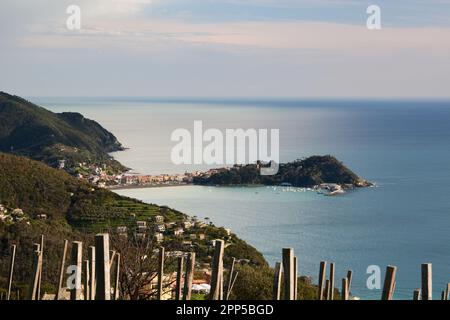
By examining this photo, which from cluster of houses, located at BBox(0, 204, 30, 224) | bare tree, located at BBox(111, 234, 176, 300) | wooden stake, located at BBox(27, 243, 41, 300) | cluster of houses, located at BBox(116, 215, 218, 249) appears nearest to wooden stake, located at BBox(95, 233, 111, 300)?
wooden stake, located at BBox(27, 243, 41, 300)

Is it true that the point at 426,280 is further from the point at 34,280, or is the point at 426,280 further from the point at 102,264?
the point at 34,280

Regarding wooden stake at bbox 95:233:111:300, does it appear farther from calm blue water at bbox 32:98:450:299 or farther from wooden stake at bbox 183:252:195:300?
calm blue water at bbox 32:98:450:299

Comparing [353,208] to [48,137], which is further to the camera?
[48,137]

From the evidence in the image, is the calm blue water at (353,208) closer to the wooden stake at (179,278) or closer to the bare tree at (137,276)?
the bare tree at (137,276)

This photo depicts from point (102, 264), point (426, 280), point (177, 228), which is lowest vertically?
point (177, 228)

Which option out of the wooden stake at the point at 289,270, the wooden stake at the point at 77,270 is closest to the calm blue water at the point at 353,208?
the wooden stake at the point at 289,270

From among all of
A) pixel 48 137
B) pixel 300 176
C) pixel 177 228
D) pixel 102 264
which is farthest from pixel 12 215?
pixel 48 137
